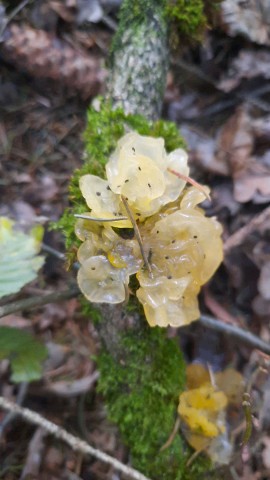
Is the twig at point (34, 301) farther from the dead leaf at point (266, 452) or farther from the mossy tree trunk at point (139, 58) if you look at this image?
the dead leaf at point (266, 452)

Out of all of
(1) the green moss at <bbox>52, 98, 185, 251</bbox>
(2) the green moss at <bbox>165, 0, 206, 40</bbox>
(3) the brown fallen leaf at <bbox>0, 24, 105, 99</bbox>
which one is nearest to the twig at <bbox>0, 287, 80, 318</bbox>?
(1) the green moss at <bbox>52, 98, 185, 251</bbox>

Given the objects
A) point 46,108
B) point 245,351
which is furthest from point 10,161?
point 245,351

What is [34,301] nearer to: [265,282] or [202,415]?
[202,415]

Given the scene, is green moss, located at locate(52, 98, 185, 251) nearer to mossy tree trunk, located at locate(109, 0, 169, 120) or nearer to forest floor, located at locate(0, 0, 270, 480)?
mossy tree trunk, located at locate(109, 0, 169, 120)

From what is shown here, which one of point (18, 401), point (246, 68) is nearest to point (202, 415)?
point (18, 401)

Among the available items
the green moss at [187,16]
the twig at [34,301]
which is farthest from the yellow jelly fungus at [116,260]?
the green moss at [187,16]
